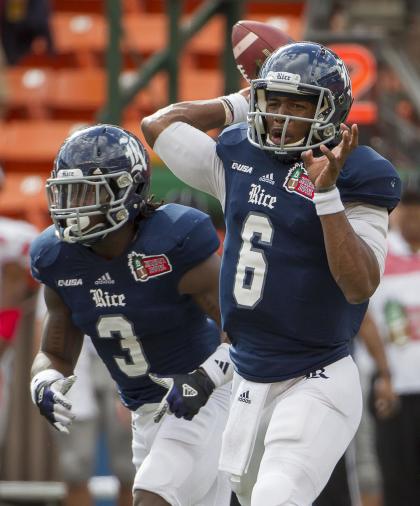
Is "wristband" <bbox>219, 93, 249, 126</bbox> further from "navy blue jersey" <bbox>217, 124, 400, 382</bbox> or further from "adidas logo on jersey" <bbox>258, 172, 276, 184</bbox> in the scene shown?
"adidas logo on jersey" <bbox>258, 172, 276, 184</bbox>

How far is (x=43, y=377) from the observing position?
15.6 feet

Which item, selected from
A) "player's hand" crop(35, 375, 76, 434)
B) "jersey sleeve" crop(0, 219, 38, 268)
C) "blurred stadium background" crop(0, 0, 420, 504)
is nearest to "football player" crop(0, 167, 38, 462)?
"jersey sleeve" crop(0, 219, 38, 268)

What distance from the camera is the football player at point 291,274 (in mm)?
4262

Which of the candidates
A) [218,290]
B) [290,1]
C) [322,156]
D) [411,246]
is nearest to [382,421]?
[411,246]

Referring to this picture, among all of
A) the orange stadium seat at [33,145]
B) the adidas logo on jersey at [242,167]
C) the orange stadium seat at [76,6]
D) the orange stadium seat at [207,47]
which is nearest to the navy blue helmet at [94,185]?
the adidas logo on jersey at [242,167]

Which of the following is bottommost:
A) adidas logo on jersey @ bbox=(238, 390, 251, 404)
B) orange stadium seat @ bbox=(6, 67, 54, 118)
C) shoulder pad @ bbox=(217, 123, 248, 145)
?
orange stadium seat @ bbox=(6, 67, 54, 118)

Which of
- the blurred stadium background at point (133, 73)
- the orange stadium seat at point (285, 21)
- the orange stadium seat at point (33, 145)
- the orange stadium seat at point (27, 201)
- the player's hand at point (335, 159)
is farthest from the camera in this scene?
the orange stadium seat at point (285, 21)

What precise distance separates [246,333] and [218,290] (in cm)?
35

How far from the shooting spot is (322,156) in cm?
430

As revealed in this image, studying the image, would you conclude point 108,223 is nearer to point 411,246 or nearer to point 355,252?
point 355,252

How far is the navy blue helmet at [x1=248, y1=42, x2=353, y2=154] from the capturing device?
432 centimetres

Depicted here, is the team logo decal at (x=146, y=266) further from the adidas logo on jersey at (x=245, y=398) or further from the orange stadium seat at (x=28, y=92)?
the orange stadium seat at (x=28, y=92)

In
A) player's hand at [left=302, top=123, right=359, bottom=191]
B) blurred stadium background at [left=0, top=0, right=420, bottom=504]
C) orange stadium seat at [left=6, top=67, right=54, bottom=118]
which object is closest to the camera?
player's hand at [left=302, top=123, right=359, bottom=191]

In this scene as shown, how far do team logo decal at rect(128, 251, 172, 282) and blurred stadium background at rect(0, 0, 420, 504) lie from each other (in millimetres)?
2674
